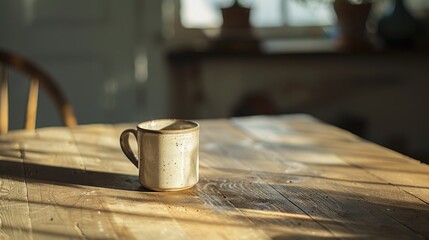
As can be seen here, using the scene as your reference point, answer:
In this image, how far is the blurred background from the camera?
8.25 feet

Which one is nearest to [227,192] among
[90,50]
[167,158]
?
[167,158]

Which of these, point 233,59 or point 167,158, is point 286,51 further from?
point 167,158

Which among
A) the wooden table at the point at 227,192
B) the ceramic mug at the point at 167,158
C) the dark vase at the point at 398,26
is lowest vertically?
the wooden table at the point at 227,192

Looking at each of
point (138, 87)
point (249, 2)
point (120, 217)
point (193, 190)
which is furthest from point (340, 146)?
point (249, 2)

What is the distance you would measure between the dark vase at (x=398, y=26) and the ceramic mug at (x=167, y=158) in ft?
6.45

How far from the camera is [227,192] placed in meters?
1.03

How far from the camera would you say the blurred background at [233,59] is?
2516mm

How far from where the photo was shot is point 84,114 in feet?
8.48

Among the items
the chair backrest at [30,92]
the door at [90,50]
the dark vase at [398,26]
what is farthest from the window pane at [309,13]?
the chair backrest at [30,92]

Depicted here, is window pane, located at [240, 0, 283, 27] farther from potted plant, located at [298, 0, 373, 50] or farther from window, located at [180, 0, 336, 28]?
potted plant, located at [298, 0, 373, 50]

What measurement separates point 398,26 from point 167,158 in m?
2.03

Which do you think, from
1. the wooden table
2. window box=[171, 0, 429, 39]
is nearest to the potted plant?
window box=[171, 0, 429, 39]

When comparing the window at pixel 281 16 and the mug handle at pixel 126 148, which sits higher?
the window at pixel 281 16

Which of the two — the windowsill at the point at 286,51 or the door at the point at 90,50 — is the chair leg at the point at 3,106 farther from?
the windowsill at the point at 286,51
